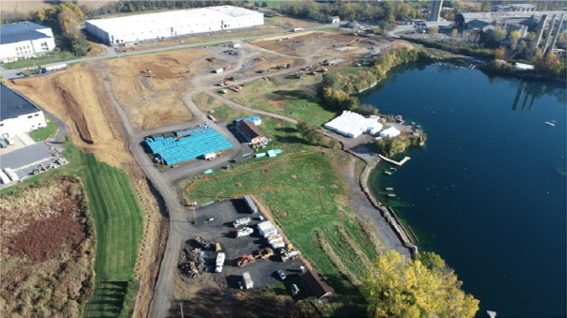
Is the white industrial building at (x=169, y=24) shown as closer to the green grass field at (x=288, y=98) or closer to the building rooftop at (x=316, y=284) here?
the green grass field at (x=288, y=98)

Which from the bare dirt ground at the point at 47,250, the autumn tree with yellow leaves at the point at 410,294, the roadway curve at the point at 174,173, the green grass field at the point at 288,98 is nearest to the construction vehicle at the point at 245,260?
the roadway curve at the point at 174,173

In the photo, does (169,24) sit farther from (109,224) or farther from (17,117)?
(109,224)

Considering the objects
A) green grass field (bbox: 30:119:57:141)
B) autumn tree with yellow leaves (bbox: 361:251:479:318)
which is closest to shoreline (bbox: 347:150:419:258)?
autumn tree with yellow leaves (bbox: 361:251:479:318)

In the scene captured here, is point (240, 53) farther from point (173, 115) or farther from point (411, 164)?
point (411, 164)

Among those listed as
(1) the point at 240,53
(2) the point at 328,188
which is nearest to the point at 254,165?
(2) the point at 328,188

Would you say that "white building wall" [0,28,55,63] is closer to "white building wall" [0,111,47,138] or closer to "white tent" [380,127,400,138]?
"white building wall" [0,111,47,138]

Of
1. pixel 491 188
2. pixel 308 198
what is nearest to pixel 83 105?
pixel 308 198

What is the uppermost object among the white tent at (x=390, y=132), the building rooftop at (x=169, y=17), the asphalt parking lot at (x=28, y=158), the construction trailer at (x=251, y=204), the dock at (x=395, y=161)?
the building rooftop at (x=169, y=17)
